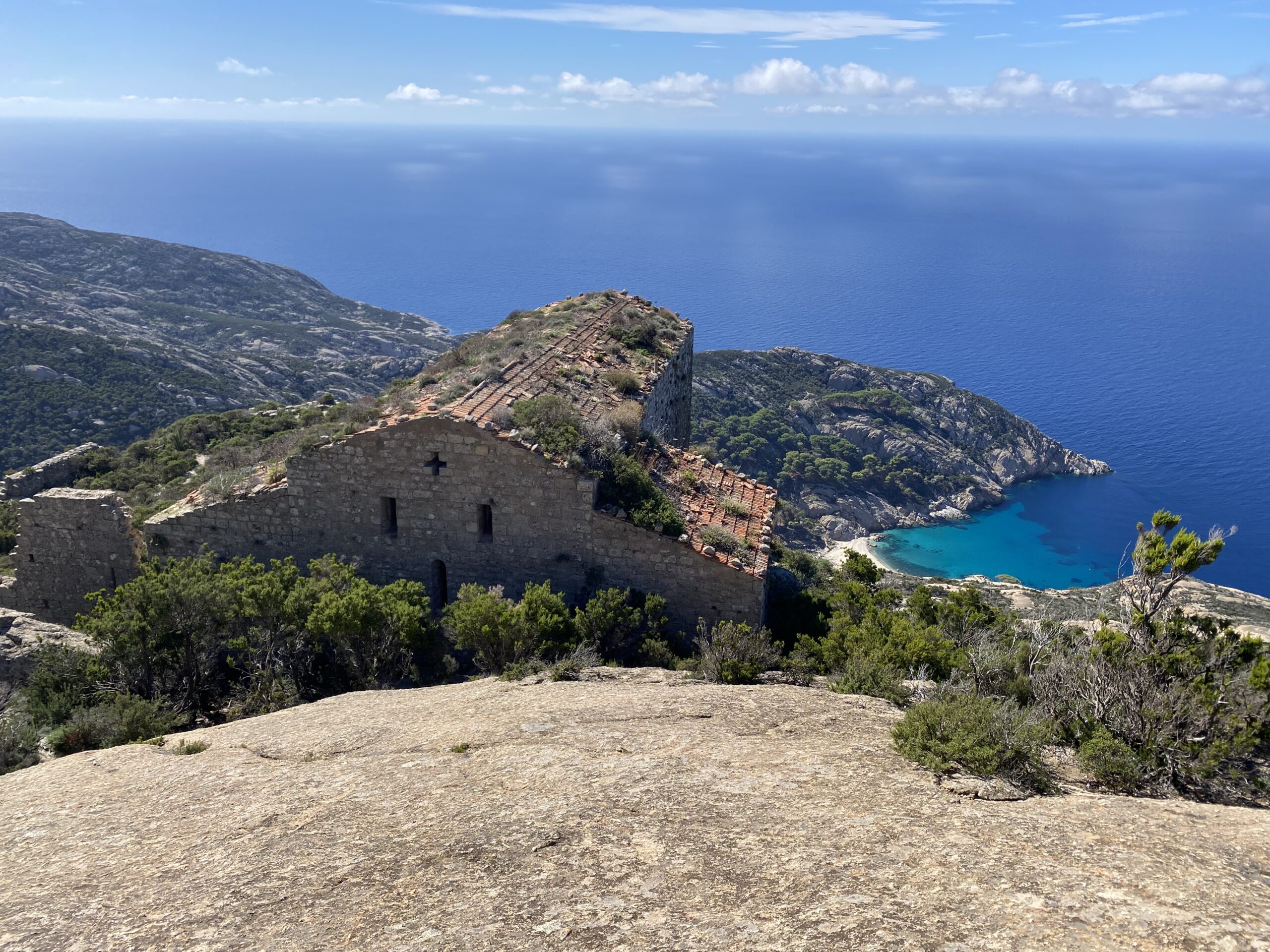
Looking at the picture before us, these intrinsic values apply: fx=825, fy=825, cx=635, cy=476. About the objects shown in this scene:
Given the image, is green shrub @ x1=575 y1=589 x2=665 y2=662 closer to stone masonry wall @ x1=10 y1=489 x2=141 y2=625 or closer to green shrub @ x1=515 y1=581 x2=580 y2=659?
green shrub @ x1=515 y1=581 x2=580 y2=659

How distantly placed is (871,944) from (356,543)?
12391 millimetres

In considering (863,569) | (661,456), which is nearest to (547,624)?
(661,456)

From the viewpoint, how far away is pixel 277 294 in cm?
11312

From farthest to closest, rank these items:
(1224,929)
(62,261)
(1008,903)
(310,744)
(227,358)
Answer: (62,261), (227,358), (310,744), (1008,903), (1224,929)

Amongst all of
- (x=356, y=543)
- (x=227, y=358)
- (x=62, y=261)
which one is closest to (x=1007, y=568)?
(x=356, y=543)

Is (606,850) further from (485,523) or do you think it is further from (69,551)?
(69,551)

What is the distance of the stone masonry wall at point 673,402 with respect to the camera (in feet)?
64.7

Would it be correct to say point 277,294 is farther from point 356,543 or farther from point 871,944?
point 871,944

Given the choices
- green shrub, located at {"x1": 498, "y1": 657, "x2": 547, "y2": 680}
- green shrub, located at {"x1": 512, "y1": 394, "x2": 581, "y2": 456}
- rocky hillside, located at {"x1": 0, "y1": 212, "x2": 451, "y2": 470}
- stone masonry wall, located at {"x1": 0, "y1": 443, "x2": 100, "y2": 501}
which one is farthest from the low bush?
rocky hillside, located at {"x1": 0, "y1": 212, "x2": 451, "y2": 470}

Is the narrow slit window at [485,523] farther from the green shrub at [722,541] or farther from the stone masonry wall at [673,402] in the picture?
the stone masonry wall at [673,402]

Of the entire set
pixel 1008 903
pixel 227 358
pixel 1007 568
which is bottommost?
pixel 1007 568

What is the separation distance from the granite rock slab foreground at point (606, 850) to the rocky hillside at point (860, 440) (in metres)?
42.8

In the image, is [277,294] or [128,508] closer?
[128,508]

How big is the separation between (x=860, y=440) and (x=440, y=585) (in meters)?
50.4
